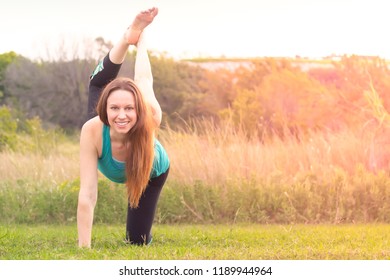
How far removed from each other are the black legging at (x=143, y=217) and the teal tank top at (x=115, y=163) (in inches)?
7.9

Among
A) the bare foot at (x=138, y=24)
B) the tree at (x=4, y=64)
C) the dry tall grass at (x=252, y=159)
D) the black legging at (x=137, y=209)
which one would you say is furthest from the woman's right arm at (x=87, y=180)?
the tree at (x=4, y=64)

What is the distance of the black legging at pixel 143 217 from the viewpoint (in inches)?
226

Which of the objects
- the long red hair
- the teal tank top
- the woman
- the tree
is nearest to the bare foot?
the woman

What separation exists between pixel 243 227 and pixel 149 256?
7.92 feet

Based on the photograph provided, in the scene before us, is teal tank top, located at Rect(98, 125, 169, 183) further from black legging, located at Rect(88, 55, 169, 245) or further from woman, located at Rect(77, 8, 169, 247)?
black legging, located at Rect(88, 55, 169, 245)

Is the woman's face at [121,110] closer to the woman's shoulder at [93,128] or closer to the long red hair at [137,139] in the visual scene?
the long red hair at [137,139]

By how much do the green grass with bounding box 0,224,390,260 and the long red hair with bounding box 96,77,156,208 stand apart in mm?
562

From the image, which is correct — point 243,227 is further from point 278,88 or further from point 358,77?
point 278,88

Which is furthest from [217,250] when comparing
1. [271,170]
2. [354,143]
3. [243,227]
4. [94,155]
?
[354,143]

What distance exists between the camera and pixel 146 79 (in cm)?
538

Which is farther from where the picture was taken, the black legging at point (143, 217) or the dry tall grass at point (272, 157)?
the dry tall grass at point (272, 157)

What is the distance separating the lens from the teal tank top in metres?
5.07

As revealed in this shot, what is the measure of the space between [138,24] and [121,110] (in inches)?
47.2

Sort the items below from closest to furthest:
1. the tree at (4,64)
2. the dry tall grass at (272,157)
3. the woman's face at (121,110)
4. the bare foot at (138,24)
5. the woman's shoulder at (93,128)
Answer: the woman's face at (121,110), the woman's shoulder at (93,128), the bare foot at (138,24), the dry tall grass at (272,157), the tree at (4,64)
